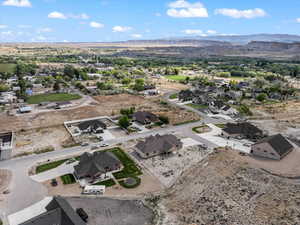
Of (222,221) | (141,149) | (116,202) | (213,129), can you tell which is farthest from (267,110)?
(116,202)

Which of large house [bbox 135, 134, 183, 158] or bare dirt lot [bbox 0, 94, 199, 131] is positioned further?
bare dirt lot [bbox 0, 94, 199, 131]

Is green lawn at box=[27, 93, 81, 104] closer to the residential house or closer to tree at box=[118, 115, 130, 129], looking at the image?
tree at box=[118, 115, 130, 129]

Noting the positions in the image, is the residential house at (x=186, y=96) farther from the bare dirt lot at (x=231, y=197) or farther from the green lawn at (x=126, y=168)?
the bare dirt lot at (x=231, y=197)

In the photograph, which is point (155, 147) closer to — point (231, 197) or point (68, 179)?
point (68, 179)

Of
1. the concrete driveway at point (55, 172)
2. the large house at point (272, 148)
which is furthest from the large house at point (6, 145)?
the large house at point (272, 148)

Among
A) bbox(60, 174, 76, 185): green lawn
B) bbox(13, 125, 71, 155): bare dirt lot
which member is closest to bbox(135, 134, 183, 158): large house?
bbox(60, 174, 76, 185): green lawn

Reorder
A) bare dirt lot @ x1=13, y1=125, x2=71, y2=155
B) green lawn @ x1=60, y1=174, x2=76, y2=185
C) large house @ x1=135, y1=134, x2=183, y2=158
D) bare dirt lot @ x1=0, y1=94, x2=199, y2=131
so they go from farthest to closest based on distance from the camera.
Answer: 1. bare dirt lot @ x1=0, y1=94, x2=199, y2=131
2. bare dirt lot @ x1=13, y1=125, x2=71, y2=155
3. large house @ x1=135, y1=134, x2=183, y2=158
4. green lawn @ x1=60, y1=174, x2=76, y2=185
